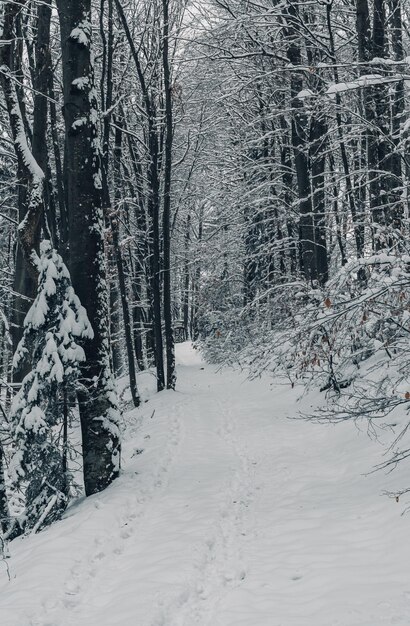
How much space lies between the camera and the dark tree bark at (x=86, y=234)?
7570 millimetres

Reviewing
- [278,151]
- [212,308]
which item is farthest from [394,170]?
[212,308]

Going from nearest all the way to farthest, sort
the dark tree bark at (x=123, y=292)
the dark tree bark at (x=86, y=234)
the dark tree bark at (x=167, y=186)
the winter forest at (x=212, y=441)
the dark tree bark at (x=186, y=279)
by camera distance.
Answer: the winter forest at (x=212, y=441)
the dark tree bark at (x=86, y=234)
the dark tree bark at (x=123, y=292)
the dark tree bark at (x=167, y=186)
the dark tree bark at (x=186, y=279)

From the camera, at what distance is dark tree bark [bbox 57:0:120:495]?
7.57 m

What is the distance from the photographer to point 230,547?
543 centimetres

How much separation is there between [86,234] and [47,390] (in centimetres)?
227

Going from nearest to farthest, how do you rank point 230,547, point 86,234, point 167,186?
point 230,547 < point 86,234 < point 167,186

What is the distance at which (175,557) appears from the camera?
16.9 ft

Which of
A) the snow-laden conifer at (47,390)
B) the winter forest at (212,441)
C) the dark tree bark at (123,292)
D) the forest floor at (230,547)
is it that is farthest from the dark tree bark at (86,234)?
the dark tree bark at (123,292)

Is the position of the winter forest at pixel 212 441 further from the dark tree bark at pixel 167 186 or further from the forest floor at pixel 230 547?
the dark tree bark at pixel 167 186

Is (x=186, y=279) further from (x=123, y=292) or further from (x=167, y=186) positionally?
(x=123, y=292)

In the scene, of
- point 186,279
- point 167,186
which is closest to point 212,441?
point 167,186

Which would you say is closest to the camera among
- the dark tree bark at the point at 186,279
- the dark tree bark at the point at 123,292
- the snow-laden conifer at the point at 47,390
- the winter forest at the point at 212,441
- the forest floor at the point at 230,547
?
the forest floor at the point at 230,547

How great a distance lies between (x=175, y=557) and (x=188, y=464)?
12.2ft

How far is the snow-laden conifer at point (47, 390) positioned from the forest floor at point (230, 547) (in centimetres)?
54
